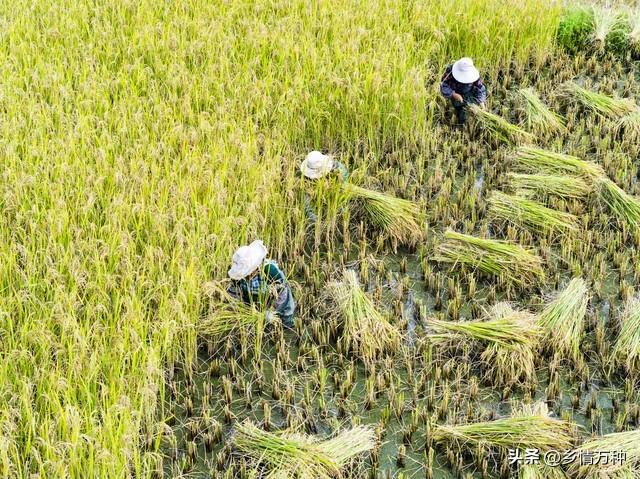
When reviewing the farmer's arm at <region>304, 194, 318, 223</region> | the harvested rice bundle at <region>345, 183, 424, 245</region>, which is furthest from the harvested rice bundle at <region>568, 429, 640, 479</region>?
the farmer's arm at <region>304, 194, 318, 223</region>

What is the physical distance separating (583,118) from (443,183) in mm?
1386

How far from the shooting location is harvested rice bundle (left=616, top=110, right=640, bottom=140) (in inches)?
201

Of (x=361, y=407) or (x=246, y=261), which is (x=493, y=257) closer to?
(x=361, y=407)

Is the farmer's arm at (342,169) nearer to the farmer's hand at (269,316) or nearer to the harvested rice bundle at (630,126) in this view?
the farmer's hand at (269,316)

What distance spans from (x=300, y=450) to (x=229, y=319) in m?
0.82

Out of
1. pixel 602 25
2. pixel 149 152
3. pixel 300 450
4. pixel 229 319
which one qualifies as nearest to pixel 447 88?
pixel 602 25

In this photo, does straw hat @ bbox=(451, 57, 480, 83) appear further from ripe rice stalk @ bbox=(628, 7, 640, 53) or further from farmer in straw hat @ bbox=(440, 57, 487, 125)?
ripe rice stalk @ bbox=(628, 7, 640, 53)

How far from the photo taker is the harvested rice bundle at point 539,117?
5.19 metres

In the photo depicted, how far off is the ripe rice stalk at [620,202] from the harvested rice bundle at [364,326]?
1.57 metres

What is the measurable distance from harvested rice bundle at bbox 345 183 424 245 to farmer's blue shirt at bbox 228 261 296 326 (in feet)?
2.68

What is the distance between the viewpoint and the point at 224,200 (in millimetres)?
4094

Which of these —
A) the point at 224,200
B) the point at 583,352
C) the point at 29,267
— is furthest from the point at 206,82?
the point at 583,352

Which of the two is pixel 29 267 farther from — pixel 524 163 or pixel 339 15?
pixel 339 15

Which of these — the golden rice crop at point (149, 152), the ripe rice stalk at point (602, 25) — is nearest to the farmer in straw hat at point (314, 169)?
the golden rice crop at point (149, 152)
